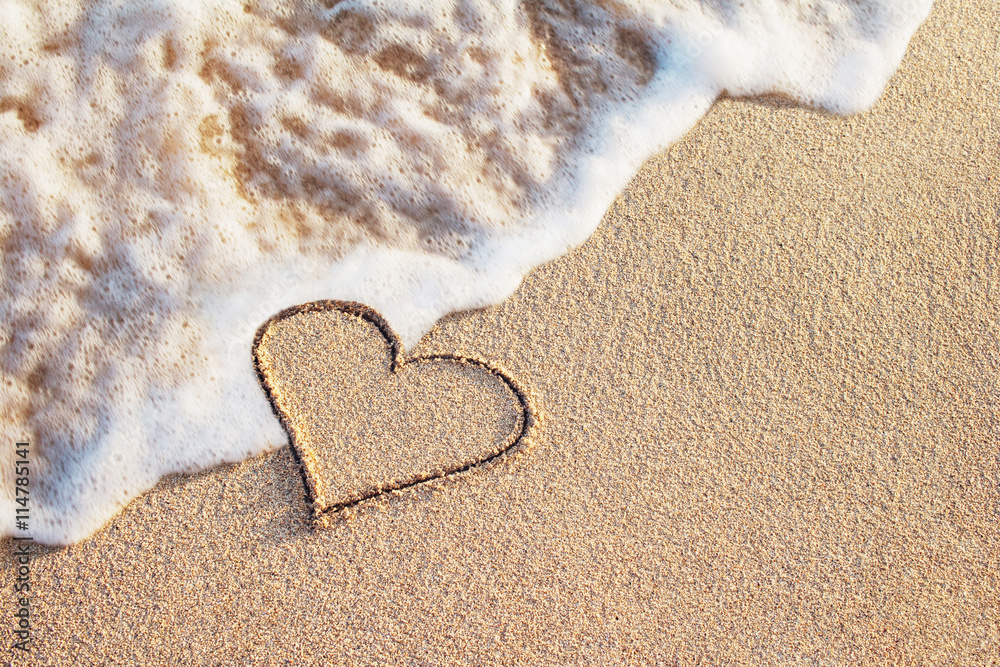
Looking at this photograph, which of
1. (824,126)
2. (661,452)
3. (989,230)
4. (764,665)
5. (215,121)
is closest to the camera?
(764,665)

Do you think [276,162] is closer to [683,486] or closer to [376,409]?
[376,409]

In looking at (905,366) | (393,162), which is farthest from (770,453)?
(393,162)

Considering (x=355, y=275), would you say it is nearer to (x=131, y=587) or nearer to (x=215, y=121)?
(x=215, y=121)

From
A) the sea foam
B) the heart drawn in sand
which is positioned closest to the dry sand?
the heart drawn in sand

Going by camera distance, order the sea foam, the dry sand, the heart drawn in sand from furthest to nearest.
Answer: the sea foam < the heart drawn in sand < the dry sand

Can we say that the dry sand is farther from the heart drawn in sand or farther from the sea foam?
the sea foam

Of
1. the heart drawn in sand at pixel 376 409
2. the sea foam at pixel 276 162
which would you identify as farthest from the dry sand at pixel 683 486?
the sea foam at pixel 276 162
